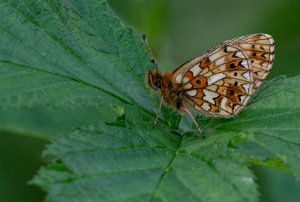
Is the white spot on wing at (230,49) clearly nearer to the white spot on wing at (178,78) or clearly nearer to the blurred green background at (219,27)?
the white spot on wing at (178,78)

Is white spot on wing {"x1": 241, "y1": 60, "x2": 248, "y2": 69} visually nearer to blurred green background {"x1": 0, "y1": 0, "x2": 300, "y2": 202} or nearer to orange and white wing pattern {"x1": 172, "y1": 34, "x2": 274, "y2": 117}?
orange and white wing pattern {"x1": 172, "y1": 34, "x2": 274, "y2": 117}

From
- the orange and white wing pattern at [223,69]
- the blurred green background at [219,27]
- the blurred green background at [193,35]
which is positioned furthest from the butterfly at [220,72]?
the blurred green background at [219,27]

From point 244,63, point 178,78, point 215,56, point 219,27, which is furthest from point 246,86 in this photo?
point 219,27

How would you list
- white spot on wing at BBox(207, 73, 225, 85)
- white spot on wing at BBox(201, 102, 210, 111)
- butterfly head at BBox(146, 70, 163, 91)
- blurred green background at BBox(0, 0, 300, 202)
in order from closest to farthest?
butterfly head at BBox(146, 70, 163, 91) < white spot on wing at BBox(201, 102, 210, 111) < white spot on wing at BBox(207, 73, 225, 85) < blurred green background at BBox(0, 0, 300, 202)

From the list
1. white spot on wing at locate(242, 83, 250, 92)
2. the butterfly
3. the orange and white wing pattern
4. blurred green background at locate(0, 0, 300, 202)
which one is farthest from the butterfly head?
blurred green background at locate(0, 0, 300, 202)

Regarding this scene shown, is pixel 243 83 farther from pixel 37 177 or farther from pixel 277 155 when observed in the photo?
pixel 37 177

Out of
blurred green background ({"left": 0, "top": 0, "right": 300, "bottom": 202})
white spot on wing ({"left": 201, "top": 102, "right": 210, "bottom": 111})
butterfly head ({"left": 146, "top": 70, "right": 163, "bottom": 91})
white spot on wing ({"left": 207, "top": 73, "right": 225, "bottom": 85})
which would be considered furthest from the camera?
blurred green background ({"left": 0, "top": 0, "right": 300, "bottom": 202})

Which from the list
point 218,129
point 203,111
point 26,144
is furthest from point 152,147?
point 26,144

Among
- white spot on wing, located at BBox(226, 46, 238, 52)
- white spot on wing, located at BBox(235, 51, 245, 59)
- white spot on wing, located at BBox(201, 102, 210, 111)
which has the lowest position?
white spot on wing, located at BBox(201, 102, 210, 111)
